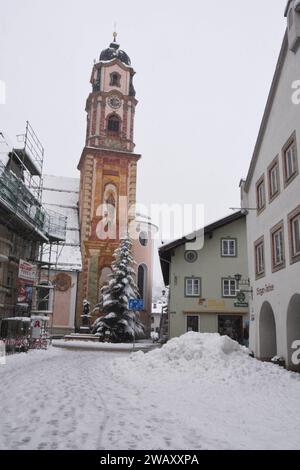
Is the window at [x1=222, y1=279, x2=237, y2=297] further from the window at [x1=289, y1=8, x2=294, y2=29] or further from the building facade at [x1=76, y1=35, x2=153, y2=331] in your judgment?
the window at [x1=289, y1=8, x2=294, y2=29]

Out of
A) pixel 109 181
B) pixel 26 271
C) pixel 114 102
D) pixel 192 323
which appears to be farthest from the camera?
pixel 114 102

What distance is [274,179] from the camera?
18.4m

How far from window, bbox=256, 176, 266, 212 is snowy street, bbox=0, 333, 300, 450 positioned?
21.2 feet

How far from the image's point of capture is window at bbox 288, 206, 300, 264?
15.1 metres

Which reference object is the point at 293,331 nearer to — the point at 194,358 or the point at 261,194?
the point at 194,358

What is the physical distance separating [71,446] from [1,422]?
1813 millimetres

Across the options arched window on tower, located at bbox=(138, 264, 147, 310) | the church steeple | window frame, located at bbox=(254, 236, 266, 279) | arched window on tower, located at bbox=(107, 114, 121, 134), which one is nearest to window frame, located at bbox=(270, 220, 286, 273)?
window frame, located at bbox=(254, 236, 266, 279)

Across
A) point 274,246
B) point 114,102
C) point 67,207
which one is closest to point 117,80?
point 114,102

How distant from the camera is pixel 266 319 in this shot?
62.8 ft

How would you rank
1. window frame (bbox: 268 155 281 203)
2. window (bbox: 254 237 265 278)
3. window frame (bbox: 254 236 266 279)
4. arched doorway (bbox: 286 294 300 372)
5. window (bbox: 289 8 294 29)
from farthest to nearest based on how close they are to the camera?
window (bbox: 254 237 265 278), window frame (bbox: 254 236 266 279), window frame (bbox: 268 155 281 203), window (bbox: 289 8 294 29), arched doorway (bbox: 286 294 300 372)

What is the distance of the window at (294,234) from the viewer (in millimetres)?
15066

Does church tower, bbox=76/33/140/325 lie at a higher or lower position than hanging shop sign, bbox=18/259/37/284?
higher

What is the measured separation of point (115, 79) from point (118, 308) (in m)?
28.2

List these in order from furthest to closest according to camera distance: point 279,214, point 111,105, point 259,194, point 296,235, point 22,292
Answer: point 111,105
point 22,292
point 259,194
point 279,214
point 296,235
